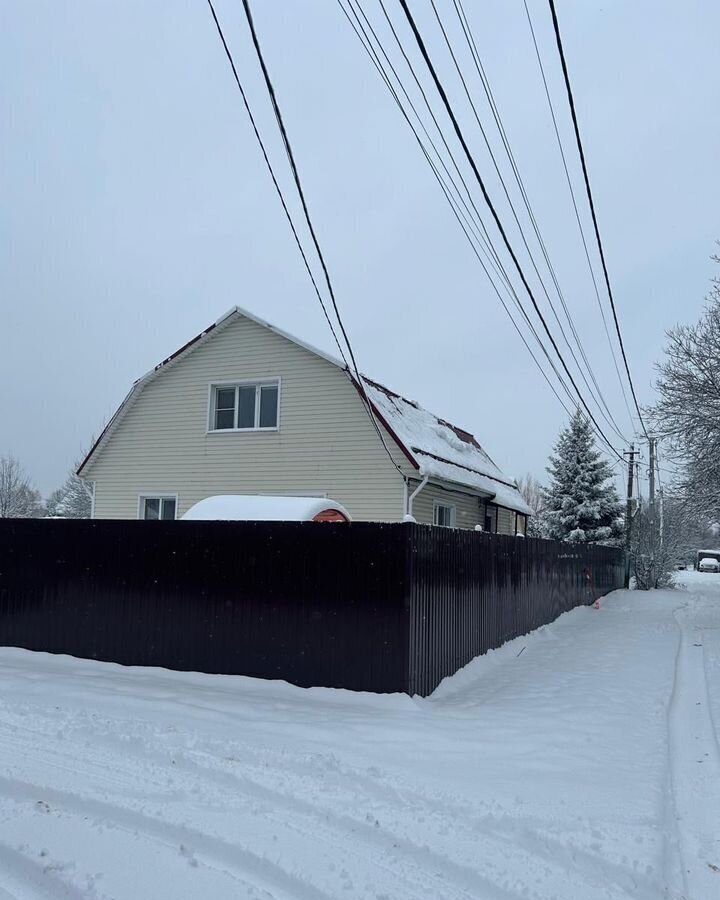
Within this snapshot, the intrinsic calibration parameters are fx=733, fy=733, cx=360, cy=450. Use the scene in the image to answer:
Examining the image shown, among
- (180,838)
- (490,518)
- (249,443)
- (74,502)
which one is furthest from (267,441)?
(74,502)

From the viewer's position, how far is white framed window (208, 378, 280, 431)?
16.5m

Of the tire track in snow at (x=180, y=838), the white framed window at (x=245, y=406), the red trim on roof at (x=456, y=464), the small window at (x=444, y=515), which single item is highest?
the white framed window at (x=245, y=406)

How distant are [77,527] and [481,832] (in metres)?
6.62

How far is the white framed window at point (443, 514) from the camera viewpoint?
16.7 meters

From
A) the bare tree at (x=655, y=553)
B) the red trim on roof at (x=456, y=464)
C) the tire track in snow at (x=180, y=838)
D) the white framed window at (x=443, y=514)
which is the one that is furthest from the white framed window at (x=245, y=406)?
the bare tree at (x=655, y=553)

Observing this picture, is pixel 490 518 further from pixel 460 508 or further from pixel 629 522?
pixel 629 522

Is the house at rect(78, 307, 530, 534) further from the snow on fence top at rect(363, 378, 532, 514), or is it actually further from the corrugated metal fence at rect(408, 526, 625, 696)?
the corrugated metal fence at rect(408, 526, 625, 696)

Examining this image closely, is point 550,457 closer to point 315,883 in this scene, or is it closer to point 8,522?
point 8,522

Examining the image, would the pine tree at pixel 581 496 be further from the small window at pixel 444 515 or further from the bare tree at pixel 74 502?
the bare tree at pixel 74 502

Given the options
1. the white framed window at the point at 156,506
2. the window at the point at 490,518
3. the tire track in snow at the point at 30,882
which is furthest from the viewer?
the window at the point at 490,518

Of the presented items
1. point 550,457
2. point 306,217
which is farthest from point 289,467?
point 550,457

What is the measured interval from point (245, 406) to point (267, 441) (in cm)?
120

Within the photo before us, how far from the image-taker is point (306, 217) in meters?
7.64

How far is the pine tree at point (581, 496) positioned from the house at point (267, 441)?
16456 millimetres
